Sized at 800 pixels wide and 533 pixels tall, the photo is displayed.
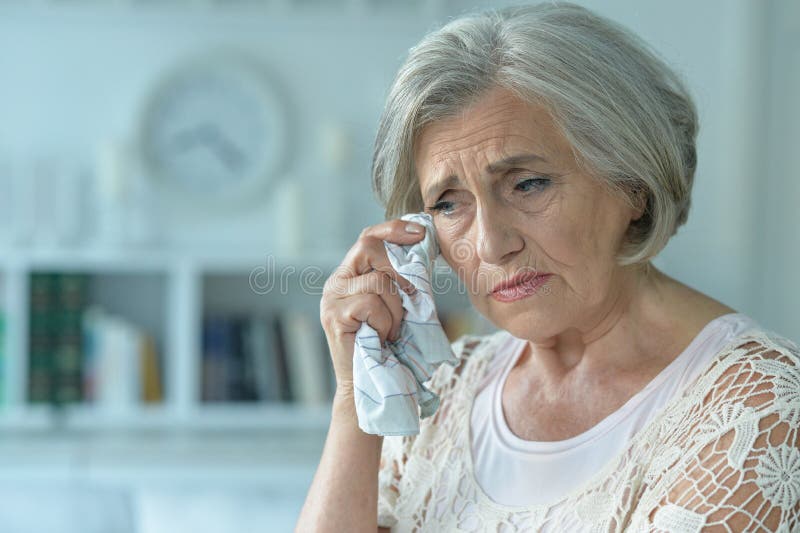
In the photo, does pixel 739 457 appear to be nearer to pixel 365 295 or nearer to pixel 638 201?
pixel 638 201

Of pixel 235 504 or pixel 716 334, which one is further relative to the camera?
pixel 235 504

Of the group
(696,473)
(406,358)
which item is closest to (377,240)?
(406,358)

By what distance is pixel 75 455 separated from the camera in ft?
10.0

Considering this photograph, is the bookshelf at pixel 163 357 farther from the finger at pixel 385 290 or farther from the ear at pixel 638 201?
the ear at pixel 638 201

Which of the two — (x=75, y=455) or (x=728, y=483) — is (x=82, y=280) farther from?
(x=728, y=483)

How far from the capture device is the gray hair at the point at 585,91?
1.16 metres

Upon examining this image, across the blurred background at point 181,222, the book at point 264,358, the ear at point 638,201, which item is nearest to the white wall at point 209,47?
the blurred background at point 181,222

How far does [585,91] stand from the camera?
115cm

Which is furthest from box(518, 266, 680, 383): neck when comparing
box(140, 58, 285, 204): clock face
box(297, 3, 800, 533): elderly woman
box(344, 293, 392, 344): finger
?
box(140, 58, 285, 204): clock face

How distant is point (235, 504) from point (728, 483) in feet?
4.88

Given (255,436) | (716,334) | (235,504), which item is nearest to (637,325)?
(716,334)

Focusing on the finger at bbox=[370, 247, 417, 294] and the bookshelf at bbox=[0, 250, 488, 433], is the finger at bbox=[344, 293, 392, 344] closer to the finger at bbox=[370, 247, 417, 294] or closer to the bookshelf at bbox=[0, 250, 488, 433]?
the finger at bbox=[370, 247, 417, 294]

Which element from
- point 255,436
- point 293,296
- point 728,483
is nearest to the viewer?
point 728,483

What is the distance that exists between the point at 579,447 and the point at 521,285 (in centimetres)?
23
